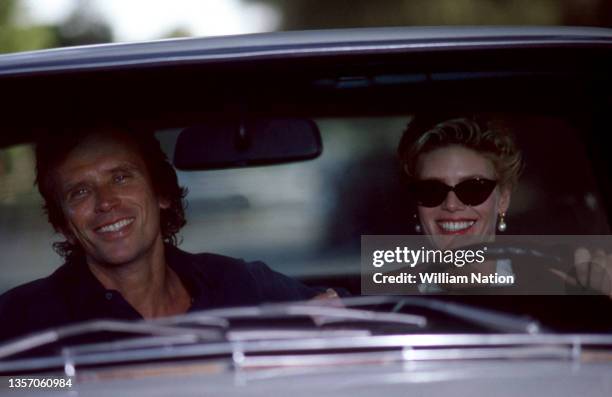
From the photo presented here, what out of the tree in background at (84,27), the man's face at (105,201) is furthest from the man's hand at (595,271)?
the tree in background at (84,27)

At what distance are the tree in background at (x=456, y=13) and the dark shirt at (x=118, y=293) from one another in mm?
17915

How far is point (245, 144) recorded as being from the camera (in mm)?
3854

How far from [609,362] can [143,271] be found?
69.1 inches

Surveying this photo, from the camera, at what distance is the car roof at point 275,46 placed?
298 cm

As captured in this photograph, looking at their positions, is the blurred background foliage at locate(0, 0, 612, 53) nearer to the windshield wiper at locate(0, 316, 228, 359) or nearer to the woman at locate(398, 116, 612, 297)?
the woman at locate(398, 116, 612, 297)

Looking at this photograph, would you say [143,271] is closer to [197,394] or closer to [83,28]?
[197,394]

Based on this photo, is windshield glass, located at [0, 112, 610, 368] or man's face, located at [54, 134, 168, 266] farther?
man's face, located at [54, 134, 168, 266]

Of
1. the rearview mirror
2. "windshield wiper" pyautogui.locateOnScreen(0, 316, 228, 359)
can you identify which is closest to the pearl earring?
the rearview mirror

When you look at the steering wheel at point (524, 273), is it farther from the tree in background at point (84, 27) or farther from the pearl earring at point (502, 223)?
the tree in background at point (84, 27)

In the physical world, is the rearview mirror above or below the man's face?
above

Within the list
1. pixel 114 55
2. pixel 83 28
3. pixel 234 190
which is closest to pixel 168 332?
pixel 114 55

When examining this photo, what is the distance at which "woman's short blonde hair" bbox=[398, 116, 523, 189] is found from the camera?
145 inches

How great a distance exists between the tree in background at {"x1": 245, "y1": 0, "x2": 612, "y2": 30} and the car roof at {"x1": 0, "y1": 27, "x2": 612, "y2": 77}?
18.6 metres

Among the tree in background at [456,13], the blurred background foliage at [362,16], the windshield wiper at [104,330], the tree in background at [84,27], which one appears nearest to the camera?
the windshield wiper at [104,330]
